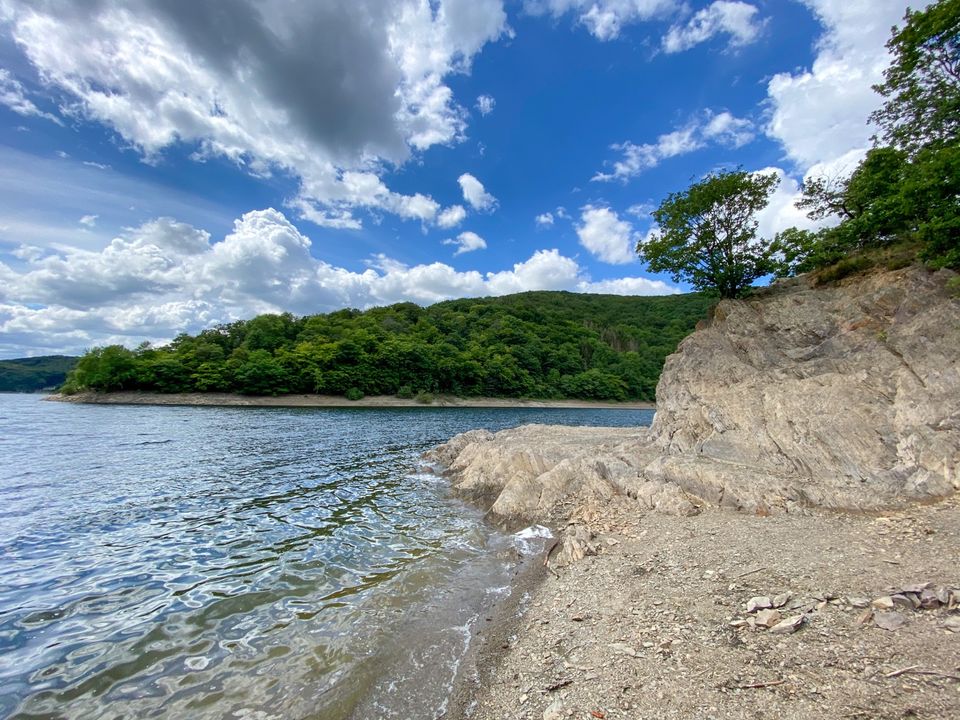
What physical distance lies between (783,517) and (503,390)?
109482mm

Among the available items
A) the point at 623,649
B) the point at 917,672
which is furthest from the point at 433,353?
the point at 917,672

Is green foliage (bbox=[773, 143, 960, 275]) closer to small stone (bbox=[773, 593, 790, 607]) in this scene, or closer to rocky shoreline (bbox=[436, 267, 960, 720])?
rocky shoreline (bbox=[436, 267, 960, 720])

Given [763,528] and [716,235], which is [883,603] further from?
[716,235]

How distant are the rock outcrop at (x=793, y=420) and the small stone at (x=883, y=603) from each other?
18.4 feet

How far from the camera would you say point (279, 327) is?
124m

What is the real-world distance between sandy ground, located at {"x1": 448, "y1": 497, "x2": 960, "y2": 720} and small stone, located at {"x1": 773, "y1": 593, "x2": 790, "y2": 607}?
0.06 metres

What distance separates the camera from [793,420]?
13.4 m

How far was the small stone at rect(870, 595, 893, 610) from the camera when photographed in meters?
5.73

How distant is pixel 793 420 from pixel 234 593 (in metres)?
16.1

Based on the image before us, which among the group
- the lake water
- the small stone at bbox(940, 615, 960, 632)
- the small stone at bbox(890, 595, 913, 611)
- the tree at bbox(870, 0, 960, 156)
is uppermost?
the tree at bbox(870, 0, 960, 156)

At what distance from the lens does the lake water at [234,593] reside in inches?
234

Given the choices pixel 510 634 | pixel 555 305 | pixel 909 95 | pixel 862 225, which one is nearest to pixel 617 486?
pixel 510 634

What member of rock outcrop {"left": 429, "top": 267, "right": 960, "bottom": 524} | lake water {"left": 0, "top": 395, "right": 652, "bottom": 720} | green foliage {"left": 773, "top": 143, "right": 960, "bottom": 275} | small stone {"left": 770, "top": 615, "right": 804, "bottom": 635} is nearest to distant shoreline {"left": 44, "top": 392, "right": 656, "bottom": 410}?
lake water {"left": 0, "top": 395, "right": 652, "bottom": 720}

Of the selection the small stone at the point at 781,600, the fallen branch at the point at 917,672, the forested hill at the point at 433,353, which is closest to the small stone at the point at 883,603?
the small stone at the point at 781,600
